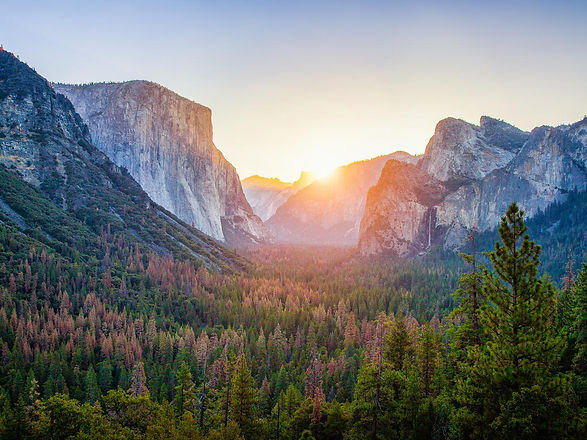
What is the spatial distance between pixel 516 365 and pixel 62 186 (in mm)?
124090

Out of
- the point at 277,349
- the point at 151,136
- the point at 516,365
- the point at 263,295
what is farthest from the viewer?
the point at 151,136

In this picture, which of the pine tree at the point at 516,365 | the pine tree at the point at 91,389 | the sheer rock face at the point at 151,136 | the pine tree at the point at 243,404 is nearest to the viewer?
the pine tree at the point at 516,365

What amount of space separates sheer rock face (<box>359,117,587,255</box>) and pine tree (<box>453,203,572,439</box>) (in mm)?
139173

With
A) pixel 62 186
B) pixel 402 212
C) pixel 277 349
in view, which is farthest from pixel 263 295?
pixel 402 212

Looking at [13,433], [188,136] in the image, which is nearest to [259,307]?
[13,433]

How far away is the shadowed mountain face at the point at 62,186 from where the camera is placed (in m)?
93.3

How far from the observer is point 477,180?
160 m

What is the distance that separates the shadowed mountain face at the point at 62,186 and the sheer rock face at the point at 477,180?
84.7 m

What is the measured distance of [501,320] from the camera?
14.9 m

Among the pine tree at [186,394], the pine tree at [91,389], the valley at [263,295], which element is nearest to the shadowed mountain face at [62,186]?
the valley at [263,295]

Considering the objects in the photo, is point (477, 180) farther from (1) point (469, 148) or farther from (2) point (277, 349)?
(2) point (277, 349)

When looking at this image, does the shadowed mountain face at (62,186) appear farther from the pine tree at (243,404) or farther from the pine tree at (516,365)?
the pine tree at (516,365)

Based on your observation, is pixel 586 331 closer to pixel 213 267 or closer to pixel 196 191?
pixel 213 267

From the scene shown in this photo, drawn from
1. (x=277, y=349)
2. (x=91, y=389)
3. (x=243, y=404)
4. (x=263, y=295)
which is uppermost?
(x=243, y=404)
